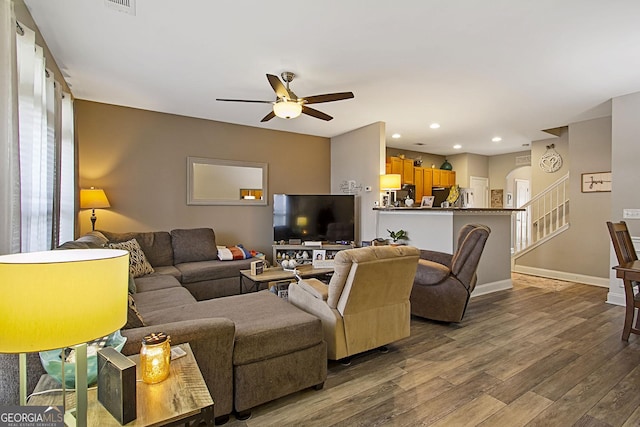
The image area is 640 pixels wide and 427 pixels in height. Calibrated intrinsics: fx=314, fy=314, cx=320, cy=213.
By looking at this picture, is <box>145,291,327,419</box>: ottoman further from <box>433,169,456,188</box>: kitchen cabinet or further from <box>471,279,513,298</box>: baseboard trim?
<box>433,169,456,188</box>: kitchen cabinet

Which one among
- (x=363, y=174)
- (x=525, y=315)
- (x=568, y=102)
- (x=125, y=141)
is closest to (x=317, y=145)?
(x=363, y=174)

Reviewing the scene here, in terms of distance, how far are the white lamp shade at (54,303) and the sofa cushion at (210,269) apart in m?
3.25

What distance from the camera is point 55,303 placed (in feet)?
2.51

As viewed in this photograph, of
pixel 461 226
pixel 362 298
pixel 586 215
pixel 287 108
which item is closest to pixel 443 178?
pixel 586 215

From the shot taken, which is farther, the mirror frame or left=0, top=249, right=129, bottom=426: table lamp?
the mirror frame

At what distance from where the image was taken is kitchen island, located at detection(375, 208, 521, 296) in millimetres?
4230

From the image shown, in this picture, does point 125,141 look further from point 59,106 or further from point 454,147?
point 454,147

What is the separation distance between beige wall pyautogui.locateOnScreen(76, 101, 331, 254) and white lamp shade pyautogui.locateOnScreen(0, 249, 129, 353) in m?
4.23

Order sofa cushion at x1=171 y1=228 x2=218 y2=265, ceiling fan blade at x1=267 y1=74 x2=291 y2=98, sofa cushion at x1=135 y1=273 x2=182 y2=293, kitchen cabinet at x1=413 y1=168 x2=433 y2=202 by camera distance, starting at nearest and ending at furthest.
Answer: ceiling fan blade at x1=267 y1=74 x2=291 y2=98
sofa cushion at x1=135 y1=273 x2=182 y2=293
sofa cushion at x1=171 y1=228 x2=218 y2=265
kitchen cabinet at x1=413 y1=168 x2=433 y2=202

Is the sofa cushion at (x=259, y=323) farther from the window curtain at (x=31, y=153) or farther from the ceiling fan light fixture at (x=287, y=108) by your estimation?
the ceiling fan light fixture at (x=287, y=108)

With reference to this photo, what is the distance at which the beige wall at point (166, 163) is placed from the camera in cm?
431

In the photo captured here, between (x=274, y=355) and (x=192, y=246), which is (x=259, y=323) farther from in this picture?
(x=192, y=246)

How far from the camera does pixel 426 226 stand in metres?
4.54

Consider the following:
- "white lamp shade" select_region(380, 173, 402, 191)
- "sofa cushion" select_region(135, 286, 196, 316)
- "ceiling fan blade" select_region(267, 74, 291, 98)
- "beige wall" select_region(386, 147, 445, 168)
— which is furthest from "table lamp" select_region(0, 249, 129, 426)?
"beige wall" select_region(386, 147, 445, 168)
